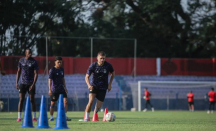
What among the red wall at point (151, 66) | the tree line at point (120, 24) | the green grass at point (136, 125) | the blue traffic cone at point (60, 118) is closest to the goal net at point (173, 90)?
the red wall at point (151, 66)

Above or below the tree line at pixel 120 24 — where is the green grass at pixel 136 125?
below

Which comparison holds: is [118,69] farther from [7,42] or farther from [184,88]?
[7,42]

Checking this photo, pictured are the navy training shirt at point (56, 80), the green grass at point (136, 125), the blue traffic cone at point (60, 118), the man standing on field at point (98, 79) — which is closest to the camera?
the blue traffic cone at point (60, 118)

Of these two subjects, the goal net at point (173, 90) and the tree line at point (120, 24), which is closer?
the tree line at point (120, 24)

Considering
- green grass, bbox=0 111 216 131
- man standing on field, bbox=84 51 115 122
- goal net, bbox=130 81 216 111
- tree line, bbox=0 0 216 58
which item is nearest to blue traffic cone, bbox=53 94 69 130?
green grass, bbox=0 111 216 131

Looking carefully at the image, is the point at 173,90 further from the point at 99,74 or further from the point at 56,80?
the point at 99,74

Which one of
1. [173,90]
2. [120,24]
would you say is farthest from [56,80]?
[120,24]

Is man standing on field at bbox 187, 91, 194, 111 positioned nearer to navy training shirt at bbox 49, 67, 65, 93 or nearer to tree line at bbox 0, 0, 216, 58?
tree line at bbox 0, 0, 216, 58

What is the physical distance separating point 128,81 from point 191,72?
5301mm

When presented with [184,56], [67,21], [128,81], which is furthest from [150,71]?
[67,21]

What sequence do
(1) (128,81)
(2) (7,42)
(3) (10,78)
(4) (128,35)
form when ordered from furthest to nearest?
(4) (128,35), (1) (128,81), (3) (10,78), (2) (7,42)

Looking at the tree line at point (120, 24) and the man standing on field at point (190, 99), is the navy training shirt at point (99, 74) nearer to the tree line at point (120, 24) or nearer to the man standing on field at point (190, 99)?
the tree line at point (120, 24)

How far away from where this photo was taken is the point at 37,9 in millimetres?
35688

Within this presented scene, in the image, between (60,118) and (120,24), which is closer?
(60,118)
